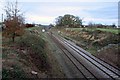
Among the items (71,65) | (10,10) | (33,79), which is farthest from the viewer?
(10,10)

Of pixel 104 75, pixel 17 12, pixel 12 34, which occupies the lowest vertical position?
pixel 104 75

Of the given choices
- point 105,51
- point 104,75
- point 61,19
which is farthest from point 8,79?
point 61,19

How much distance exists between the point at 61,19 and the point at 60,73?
153500 mm

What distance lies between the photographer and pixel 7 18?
37344 mm

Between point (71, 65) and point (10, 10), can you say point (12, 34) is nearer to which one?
point (10, 10)

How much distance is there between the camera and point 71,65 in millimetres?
25734

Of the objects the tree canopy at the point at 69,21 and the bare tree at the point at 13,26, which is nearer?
the bare tree at the point at 13,26

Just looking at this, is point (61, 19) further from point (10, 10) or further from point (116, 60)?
point (116, 60)

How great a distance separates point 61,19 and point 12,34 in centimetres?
→ 13871

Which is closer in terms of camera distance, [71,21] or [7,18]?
[7,18]

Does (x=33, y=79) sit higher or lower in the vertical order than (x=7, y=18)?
lower

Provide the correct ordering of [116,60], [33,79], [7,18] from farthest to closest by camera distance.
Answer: [7,18] < [116,60] < [33,79]

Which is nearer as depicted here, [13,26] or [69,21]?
[13,26]

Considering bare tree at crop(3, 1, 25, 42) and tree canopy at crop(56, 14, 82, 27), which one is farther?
tree canopy at crop(56, 14, 82, 27)
